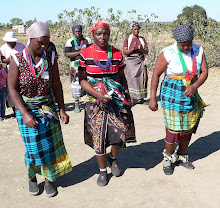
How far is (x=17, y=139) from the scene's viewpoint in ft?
18.2

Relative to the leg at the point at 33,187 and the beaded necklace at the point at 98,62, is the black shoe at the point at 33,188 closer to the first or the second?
the leg at the point at 33,187

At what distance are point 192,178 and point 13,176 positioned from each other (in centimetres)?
236

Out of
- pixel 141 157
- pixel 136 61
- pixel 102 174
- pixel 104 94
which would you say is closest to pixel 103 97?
pixel 104 94

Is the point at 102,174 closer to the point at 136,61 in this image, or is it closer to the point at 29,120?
the point at 29,120

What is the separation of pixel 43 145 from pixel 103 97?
853mm

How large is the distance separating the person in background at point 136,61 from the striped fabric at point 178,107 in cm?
339

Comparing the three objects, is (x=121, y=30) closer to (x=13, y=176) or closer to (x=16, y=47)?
(x=16, y=47)

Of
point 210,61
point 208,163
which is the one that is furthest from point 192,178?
point 210,61

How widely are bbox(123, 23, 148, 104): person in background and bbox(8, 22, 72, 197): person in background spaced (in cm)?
393

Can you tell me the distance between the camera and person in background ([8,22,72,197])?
3.06 metres

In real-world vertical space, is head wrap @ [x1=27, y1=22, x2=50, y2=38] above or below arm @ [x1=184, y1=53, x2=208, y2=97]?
above

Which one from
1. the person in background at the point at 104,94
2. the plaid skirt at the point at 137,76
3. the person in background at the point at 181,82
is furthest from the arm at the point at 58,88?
the plaid skirt at the point at 137,76

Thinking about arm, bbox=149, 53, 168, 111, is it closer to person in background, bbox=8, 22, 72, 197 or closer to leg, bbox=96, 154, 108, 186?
leg, bbox=96, 154, 108, 186

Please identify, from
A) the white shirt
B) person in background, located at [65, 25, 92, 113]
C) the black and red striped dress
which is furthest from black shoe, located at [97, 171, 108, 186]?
person in background, located at [65, 25, 92, 113]
